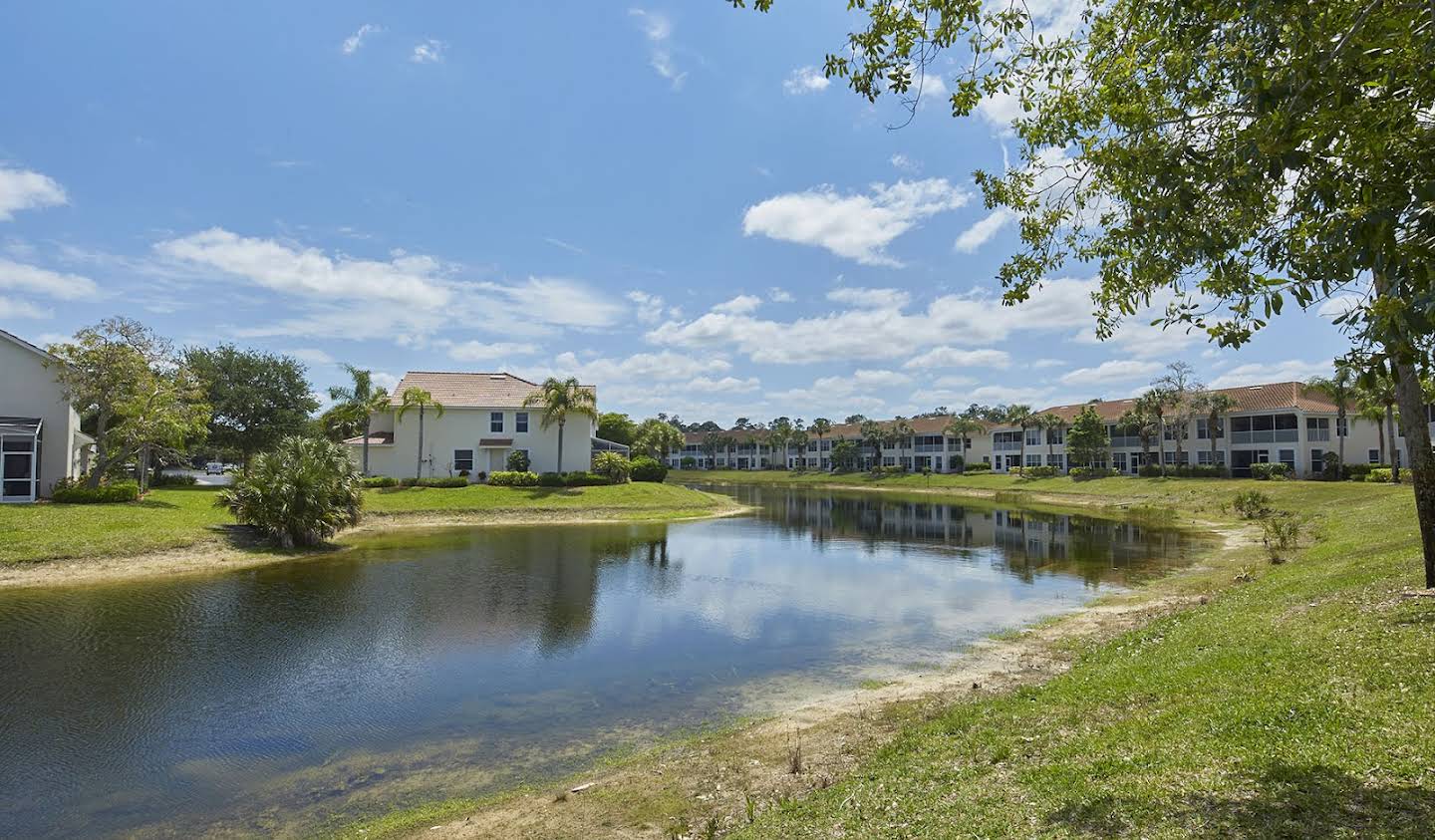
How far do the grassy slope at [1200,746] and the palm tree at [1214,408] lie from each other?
61.7 meters

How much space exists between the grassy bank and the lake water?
179 centimetres

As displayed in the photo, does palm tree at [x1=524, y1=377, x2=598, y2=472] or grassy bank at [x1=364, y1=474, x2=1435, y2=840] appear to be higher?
palm tree at [x1=524, y1=377, x2=598, y2=472]

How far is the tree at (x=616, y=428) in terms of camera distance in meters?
106

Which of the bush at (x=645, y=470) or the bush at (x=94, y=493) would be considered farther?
the bush at (x=645, y=470)

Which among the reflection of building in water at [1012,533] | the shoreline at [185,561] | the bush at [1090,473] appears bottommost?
the reflection of building in water at [1012,533]

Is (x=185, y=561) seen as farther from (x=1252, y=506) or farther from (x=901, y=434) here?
(x=901, y=434)

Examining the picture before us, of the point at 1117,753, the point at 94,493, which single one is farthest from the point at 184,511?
the point at 1117,753

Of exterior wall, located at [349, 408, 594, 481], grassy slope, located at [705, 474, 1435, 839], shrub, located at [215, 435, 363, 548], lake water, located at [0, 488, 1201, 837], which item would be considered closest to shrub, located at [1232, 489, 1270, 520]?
lake water, located at [0, 488, 1201, 837]

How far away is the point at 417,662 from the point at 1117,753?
13.5m

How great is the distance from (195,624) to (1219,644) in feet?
72.8

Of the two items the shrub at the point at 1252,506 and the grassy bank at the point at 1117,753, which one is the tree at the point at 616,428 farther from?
the grassy bank at the point at 1117,753

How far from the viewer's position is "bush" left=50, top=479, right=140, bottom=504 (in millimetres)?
30438

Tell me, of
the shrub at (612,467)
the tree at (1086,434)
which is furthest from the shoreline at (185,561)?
the tree at (1086,434)

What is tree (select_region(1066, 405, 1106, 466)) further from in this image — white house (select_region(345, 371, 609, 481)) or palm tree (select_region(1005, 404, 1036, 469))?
white house (select_region(345, 371, 609, 481))
